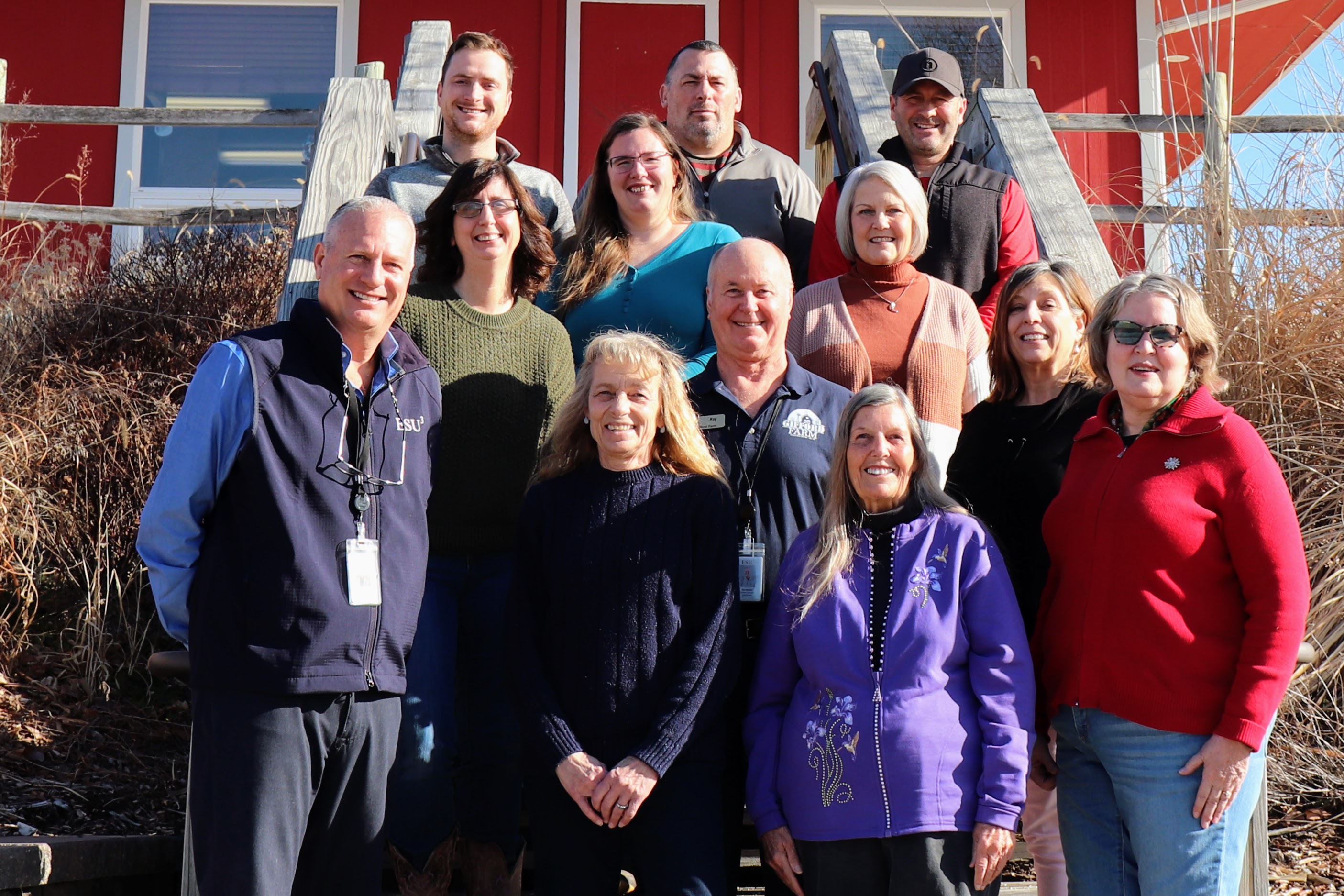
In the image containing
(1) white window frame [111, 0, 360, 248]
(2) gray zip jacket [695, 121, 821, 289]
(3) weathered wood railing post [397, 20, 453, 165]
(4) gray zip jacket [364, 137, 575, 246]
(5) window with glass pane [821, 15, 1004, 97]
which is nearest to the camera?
(4) gray zip jacket [364, 137, 575, 246]

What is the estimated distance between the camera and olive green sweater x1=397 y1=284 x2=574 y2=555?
10.6 feet

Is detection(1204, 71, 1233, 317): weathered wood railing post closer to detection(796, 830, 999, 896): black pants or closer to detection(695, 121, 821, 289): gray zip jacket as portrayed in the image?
detection(695, 121, 821, 289): gray zip jacket

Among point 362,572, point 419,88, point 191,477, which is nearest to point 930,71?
point 419,88

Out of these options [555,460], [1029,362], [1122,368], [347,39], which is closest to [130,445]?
[555,460]

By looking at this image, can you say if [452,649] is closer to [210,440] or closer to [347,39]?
[210,440]

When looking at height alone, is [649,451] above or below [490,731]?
above

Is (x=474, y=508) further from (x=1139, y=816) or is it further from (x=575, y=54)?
(x=575, y=54)

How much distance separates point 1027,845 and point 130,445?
329 centimetres

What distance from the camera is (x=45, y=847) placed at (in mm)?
3080

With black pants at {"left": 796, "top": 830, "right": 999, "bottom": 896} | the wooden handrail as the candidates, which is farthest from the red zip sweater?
the wooden handrail

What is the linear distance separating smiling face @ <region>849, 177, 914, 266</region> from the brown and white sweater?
0.40 ft

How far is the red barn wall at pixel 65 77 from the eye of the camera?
9719 mm

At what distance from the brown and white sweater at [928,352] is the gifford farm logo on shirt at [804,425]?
0.36m

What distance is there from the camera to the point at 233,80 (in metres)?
10.0
